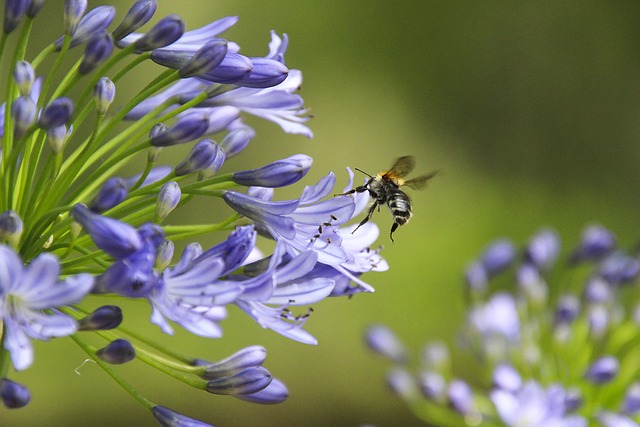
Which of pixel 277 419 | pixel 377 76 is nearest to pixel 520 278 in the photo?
pixel 277 419

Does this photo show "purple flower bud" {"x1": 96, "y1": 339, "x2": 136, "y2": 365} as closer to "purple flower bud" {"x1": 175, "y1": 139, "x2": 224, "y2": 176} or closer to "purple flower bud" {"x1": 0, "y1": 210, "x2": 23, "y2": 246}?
"purple flower bud" {"x1": 0, "y1": 210, "x2": 23, "y2": 246}

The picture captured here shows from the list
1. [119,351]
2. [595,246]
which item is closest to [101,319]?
[119,351]

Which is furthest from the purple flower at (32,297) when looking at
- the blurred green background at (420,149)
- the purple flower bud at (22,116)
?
the blurred green background at (420,149)

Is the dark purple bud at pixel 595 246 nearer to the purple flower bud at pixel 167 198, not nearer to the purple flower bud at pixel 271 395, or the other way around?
the purple flower bud at pixel 271 395

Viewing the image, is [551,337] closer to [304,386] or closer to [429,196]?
[304,386]

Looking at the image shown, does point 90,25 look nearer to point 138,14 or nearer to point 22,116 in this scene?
point 138,14

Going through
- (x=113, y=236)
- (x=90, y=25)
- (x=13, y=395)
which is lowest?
(x=13, y=395)

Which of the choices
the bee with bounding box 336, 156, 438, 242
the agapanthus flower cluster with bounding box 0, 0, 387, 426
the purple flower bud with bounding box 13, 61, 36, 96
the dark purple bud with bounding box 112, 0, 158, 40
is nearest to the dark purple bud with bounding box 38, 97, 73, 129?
the agapanthus flower cluster with bounding box 0, 0, 387, 426
